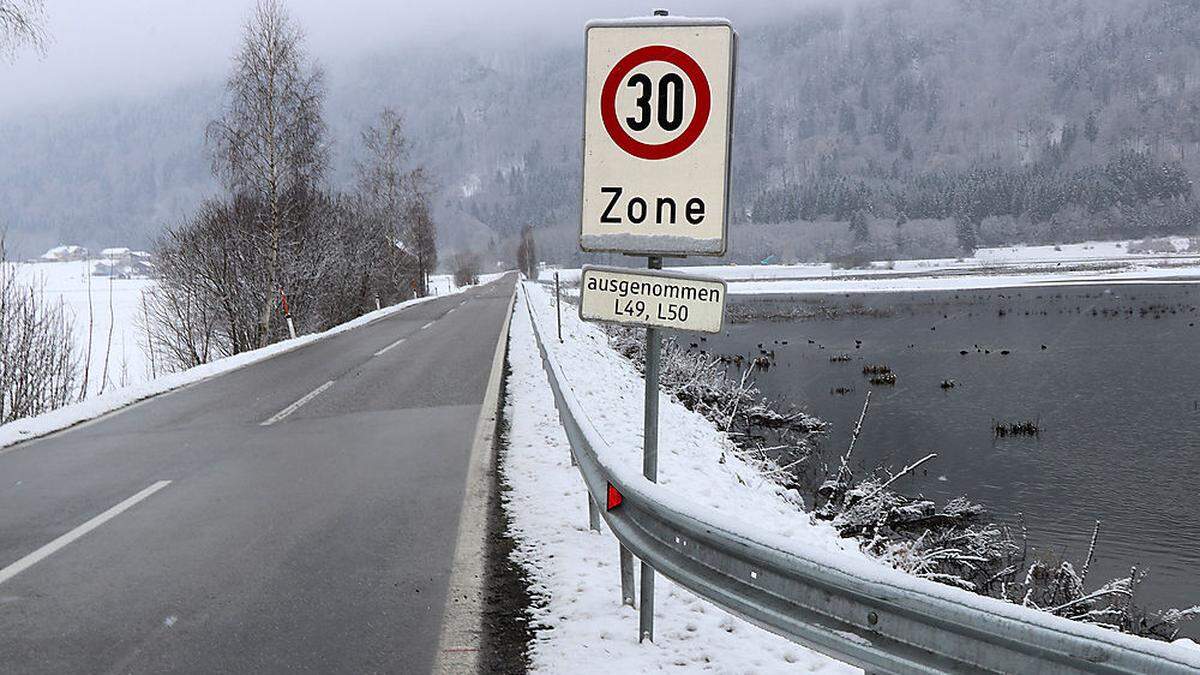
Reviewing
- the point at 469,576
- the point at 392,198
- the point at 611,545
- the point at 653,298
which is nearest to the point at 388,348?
the point at 611,545

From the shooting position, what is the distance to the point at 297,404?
1112 cm

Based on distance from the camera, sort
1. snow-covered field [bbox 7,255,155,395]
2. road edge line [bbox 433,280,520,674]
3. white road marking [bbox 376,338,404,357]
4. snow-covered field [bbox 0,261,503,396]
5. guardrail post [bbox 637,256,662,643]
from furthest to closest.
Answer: snow-covered field [bbox 7,255,155,395] < snow-covered field [bbox 0,261,503,396] < white road marking [bbox 376,338,404,357] < road edge line [bbox 433,280,520,674] < guardrail post [bbox 637,256,662,643]

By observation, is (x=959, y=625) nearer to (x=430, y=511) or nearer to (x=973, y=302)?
(x=430, y=511)

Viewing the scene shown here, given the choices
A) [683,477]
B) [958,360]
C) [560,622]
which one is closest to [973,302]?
[958,360]

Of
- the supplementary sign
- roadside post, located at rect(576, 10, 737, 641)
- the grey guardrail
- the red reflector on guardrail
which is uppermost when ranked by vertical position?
roadside post, located at rect(576, 10, 737, 641)

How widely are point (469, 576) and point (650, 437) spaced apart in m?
1.78

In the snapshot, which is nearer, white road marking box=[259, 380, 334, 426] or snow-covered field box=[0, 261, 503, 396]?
white road marking box=[259, 380, 334, 426]

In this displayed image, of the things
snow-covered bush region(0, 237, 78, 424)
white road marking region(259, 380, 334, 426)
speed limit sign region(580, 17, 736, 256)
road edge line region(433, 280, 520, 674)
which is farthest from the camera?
snow-covered bush region(0, 237, 78, 424)

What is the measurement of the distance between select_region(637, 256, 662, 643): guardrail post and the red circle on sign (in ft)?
1.63

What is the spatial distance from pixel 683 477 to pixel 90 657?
5436mm

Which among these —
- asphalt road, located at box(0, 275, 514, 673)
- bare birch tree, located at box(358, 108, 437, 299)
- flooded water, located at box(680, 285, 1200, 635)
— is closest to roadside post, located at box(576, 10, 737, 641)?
asphalt road, located at box(0, 275, 514, 673)

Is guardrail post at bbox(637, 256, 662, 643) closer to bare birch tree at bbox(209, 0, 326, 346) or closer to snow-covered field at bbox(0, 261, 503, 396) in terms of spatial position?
snow-covered field at bbox(0, 261, 503, 396)

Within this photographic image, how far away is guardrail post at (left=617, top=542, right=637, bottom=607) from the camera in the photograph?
427 cm

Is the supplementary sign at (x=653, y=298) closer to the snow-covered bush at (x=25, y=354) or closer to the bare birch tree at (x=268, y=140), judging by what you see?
the snow-covered bush at (x=25, y=354)
